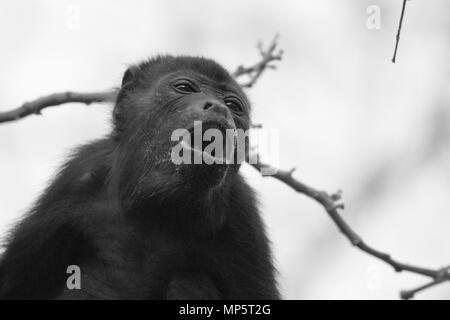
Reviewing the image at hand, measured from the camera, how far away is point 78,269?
815 centimetres

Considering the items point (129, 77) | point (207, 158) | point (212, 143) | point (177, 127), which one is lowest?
point (207, 158)

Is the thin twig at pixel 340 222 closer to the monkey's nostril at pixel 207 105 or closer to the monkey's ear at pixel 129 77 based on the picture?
the monkey's nostril at pixel 207 105

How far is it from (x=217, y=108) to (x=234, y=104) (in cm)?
100

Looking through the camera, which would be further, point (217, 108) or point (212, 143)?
point (217, 108)

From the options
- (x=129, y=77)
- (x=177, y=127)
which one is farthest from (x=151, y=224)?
(x=129, y=77)

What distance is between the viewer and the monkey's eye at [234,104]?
9188mm

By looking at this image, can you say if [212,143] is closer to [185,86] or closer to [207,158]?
[207,158]

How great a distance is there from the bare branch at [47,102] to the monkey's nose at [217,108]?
1.09m

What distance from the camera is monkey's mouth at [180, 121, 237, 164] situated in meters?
7.96

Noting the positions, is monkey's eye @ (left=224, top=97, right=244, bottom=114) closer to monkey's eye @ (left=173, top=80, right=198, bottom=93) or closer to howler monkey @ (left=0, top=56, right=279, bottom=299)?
howler monkey @ (left=0, top=56, right=279, bottom=299)

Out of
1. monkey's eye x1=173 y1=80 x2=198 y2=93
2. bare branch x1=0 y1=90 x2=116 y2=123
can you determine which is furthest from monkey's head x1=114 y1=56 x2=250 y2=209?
bare branch x1=0 y1=90 x2=116 y2=123

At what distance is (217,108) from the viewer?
826 cm

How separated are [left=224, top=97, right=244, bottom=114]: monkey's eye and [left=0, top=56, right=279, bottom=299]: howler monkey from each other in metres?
0.02

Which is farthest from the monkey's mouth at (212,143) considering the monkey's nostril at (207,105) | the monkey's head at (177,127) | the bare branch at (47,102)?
the bare branch at (47,102)
